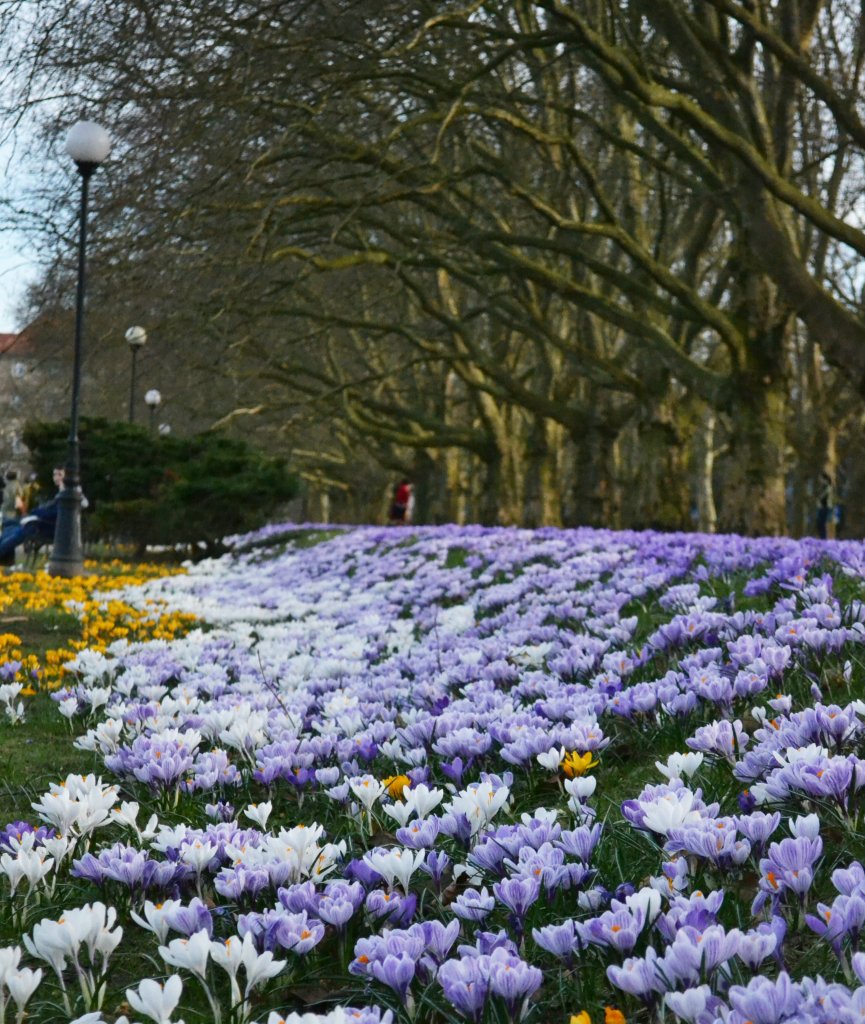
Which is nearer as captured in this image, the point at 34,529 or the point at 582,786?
the point at 582,786

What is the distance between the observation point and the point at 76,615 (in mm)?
9281

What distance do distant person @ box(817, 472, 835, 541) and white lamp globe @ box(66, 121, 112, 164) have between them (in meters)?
15.4

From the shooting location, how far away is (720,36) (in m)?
12.7

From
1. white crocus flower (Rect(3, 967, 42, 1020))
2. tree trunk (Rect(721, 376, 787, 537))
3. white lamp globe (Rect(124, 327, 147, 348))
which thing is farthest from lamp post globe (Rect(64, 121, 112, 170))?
white crocus flower (Rect(3, 967, 42, 1020))

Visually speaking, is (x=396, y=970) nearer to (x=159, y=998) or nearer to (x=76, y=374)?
(x=159, y=998)

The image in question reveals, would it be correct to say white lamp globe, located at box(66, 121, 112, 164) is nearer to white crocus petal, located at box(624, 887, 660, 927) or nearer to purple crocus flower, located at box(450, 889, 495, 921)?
purple crocus flower, located at box(450, 889, 495, 921)

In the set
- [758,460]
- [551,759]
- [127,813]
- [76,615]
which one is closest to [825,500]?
[758,460]

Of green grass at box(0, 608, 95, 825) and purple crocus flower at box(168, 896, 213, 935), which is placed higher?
purple crocus flower at box(168, 896, 213, 935)

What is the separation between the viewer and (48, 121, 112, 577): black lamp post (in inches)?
476

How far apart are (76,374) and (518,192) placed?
5695 mm

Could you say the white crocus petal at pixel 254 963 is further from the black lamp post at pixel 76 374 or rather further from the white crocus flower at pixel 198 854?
the black lamp post at pixel 76 374

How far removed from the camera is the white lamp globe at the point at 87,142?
12.0 metres

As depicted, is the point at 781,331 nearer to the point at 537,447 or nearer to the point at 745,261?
the point at 745,261

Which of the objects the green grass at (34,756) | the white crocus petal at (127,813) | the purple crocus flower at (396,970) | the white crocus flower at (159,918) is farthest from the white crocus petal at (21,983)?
the green grass at (34,756)
